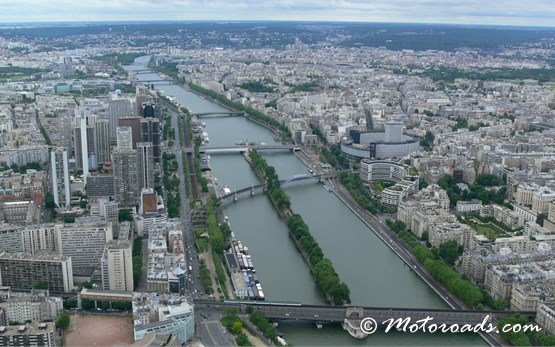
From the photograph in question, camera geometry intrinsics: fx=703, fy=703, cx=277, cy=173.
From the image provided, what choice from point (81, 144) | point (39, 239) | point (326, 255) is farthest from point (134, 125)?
point (326, 255)

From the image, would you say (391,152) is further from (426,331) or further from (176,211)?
(426,331)

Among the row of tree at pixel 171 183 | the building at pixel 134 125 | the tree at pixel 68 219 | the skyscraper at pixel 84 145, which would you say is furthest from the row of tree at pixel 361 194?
the skyscraper at pixel 84 145

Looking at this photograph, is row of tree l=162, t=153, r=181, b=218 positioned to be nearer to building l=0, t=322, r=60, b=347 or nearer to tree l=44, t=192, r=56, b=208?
tree l=44, t=192, r=56, b=208

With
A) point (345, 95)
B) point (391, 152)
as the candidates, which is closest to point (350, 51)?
point (345, 95)

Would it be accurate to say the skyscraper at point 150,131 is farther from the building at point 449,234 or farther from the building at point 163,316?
the building at point 163,316

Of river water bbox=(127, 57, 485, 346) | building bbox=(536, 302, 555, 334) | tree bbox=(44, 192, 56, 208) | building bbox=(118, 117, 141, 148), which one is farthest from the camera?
building bbox=(118, 117, 141, 148)

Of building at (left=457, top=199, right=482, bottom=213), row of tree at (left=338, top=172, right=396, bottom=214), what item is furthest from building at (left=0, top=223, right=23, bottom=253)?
building at (left=457, top=199, right=482, bottom=213)
